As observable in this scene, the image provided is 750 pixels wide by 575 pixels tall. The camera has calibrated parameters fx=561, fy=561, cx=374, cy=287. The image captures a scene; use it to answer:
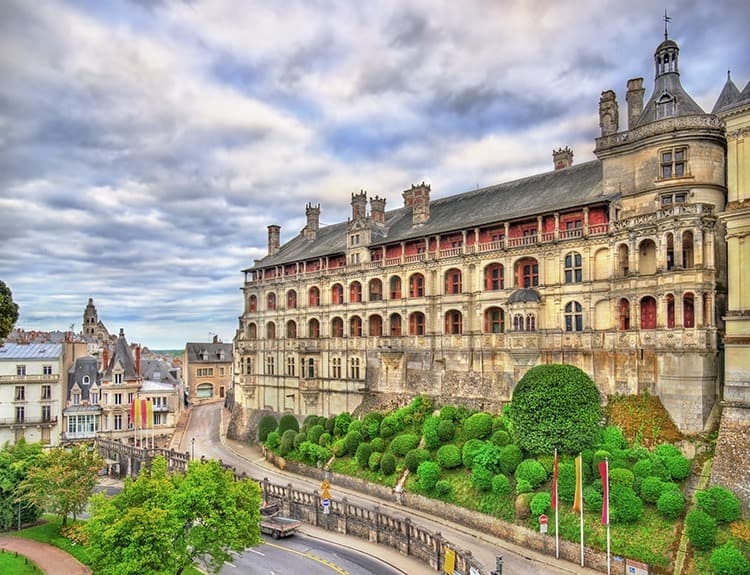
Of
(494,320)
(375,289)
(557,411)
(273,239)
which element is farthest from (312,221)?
(557,411)

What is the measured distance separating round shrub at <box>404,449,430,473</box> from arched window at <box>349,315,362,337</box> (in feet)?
66.4

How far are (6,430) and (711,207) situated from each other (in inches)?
2967

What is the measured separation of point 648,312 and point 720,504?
49.5 ft

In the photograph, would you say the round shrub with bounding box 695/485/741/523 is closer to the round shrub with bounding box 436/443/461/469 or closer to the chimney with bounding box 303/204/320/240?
the round shrub with bounding box 436/443/461/469

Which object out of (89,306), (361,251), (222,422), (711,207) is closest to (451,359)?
(361,251)

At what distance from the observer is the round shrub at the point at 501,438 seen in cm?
4169

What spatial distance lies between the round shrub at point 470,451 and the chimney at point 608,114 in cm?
2728

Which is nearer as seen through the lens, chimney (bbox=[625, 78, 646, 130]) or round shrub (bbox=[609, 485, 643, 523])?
round shrub (bbox=[609, 485, 643, 523])

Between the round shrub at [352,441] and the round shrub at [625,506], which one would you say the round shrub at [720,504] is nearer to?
the round shrub at [625,506]

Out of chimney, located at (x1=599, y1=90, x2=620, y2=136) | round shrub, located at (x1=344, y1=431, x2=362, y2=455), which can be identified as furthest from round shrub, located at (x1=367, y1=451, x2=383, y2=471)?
chimney, located at (x1=599, y1=90, x2=620, y2=136)

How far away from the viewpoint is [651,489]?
110ft

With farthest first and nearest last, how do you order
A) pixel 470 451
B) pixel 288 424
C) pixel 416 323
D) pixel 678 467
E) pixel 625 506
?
pixel 288 424, pixel 416 323, pixel 470 451, pixel 678 467, pixel 625 506

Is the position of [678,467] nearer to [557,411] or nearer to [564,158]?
[557,411]

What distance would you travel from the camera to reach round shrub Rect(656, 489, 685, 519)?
1266 inches
